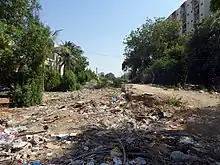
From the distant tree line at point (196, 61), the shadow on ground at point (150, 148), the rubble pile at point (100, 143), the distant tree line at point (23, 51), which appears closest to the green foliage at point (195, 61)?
the distant tree line at point (196, 61)

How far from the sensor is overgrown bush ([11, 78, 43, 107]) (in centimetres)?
1440

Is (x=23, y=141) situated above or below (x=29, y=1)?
below

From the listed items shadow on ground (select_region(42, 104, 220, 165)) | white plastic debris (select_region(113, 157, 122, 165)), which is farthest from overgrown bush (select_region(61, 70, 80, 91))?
white plastic debris (select_region(113, 157, 122, 165))

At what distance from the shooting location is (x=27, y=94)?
14.7m

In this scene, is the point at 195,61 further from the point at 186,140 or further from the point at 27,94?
the point at 186,140

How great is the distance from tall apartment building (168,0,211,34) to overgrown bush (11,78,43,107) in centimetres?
3700

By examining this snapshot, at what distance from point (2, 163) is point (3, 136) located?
1947mm

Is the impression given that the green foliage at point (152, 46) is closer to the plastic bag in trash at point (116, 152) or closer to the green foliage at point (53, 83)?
the green foliage at point (53, 83)

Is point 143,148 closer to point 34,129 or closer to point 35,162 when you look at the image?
point 35,162

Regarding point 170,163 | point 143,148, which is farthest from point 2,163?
point 170,163

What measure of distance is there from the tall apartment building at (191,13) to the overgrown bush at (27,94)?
3700cm

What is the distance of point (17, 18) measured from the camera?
14906 millimetres

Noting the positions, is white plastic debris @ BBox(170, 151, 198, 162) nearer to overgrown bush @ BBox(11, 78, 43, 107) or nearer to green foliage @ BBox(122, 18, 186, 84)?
overgrown bush @ BBox(11, 78, 43, 107)

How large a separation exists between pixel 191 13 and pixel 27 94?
160ft
